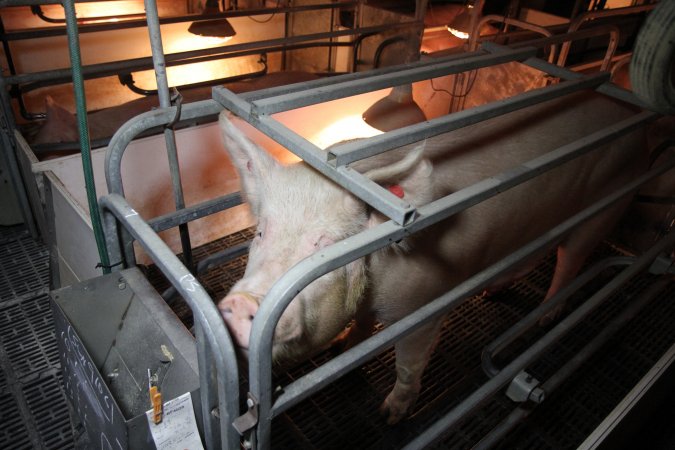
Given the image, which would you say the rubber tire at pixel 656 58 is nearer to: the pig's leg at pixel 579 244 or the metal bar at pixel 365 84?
the metal bar at pixel 365 84

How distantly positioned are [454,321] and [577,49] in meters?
5.77

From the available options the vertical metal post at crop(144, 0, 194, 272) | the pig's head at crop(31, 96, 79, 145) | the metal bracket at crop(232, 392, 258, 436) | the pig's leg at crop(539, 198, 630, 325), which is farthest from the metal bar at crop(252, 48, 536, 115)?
the pig's head at crop(31, 96, 79, 145)

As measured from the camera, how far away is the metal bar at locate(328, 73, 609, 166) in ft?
4.44

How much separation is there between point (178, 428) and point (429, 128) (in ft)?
4.02

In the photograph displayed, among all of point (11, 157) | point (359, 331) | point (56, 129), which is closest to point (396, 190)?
point (359, 331)

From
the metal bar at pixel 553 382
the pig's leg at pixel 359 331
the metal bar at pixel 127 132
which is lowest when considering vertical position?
the pig's leg at pixel 359 331

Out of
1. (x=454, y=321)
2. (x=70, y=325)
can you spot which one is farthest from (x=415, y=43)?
(x=70, y=325)

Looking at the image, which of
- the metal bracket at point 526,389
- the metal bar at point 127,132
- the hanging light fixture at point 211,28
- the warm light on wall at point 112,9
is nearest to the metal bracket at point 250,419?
the metal bar at point 127,132

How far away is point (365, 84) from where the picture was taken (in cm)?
188

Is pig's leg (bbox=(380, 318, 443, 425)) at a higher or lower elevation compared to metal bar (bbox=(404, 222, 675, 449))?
lower

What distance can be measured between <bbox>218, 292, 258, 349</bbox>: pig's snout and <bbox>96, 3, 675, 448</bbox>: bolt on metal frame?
0.20m

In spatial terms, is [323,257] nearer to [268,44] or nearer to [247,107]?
[247,107]

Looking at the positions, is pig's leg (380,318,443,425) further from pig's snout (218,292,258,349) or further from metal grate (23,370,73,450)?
metal grate (23,370,73,450)

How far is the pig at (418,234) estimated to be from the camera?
1.84 meters
